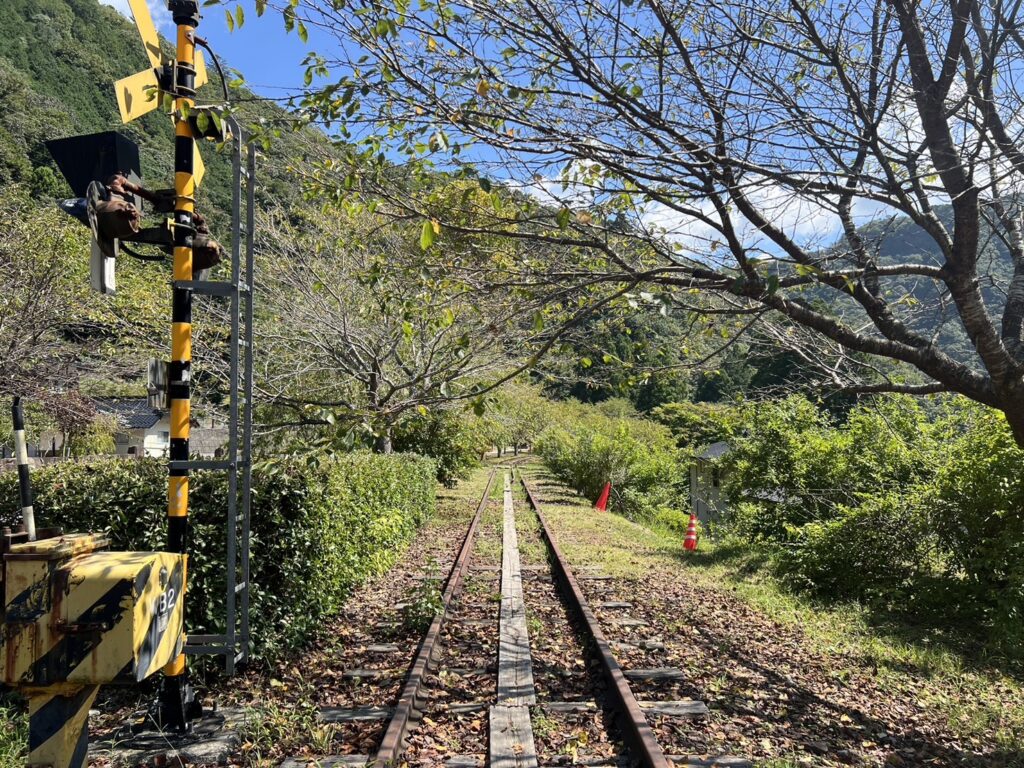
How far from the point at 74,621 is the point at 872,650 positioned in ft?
22.3

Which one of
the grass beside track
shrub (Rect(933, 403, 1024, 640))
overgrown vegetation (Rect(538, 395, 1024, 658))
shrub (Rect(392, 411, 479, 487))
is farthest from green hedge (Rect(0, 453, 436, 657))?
shrub (Rect(392, 411, 479, 487))

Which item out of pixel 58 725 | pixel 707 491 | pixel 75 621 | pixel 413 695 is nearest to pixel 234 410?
pixel 75 621

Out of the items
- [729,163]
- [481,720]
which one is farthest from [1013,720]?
[729,163]

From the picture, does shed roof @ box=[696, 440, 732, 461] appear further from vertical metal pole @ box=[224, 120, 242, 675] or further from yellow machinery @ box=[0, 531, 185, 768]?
yellow machinery @ box=[0, 531, 185, 768]

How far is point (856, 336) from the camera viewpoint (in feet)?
16.3

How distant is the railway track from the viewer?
436cm

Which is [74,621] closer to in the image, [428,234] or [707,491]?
[428,234]

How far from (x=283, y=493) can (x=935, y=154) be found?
552 cm

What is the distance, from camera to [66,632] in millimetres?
3000

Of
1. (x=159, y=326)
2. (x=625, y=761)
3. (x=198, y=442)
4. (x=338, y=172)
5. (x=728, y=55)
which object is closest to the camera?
(x=625, y=761)

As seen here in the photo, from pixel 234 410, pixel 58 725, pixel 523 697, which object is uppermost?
pixel 234 410

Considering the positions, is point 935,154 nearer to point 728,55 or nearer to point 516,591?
point 728,55

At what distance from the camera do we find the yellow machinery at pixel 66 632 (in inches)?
117

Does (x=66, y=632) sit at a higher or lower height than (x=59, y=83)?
lower
